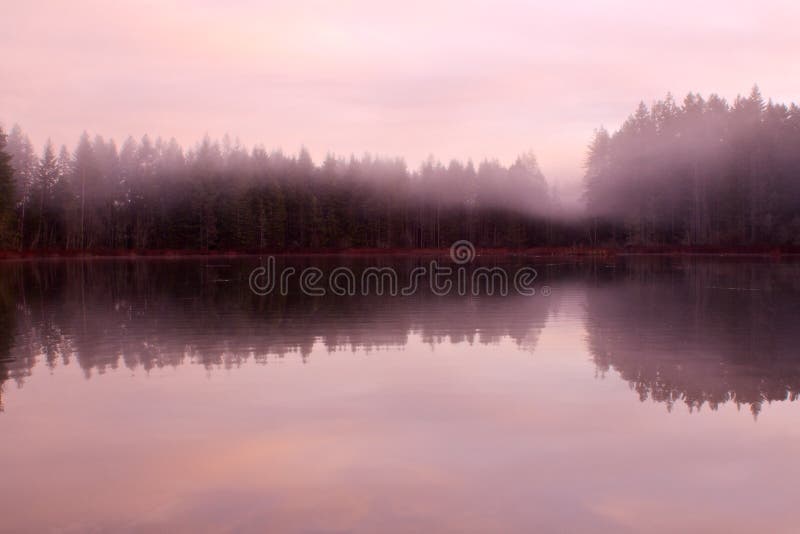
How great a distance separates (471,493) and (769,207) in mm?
85901

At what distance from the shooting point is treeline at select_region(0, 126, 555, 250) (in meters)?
93.2

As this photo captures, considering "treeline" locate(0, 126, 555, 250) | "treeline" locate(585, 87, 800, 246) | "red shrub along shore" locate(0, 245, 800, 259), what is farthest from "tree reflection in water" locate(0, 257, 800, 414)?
"treeline" locate(0, 126, 555, 250)

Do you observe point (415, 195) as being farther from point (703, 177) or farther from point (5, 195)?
point (5, 195)

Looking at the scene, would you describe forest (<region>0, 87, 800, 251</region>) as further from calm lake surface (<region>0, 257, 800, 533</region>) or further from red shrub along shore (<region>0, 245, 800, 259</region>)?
calm lake surface (<region>0, 257, 800, 533</region>)

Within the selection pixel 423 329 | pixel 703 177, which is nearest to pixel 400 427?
pixel 423 329

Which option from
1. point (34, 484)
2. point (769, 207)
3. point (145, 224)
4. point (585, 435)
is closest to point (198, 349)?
point (34, 484)

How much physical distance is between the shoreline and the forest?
187cm

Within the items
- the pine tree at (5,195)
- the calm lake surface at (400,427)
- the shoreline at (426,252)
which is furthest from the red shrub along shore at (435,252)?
the calm lake surface at (400,427)

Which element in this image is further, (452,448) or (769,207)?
(769,207)

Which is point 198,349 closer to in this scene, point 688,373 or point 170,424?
point 170,424

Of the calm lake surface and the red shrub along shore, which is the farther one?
the red shrub along shore

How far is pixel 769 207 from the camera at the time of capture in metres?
78.8

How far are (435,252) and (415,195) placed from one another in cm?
2458

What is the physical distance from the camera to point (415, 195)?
114562 mm
